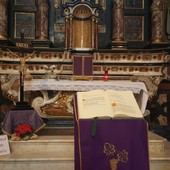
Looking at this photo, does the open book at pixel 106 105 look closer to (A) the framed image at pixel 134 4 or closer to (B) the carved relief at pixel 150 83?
(B) the carved relief at pixel 150 83

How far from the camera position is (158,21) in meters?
8.98

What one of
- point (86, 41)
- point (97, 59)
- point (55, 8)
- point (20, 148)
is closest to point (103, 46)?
point (86, 41)

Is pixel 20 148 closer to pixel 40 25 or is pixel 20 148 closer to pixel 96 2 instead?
pixel 40 25

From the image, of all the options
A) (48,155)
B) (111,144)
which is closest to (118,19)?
(48,155)

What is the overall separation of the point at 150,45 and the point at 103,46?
1.64m

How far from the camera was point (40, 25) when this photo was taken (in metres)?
8.97

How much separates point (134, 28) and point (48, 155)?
681 cm

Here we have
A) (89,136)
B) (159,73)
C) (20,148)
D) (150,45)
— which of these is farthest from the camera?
(150,45)

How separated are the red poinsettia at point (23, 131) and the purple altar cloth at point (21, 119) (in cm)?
13

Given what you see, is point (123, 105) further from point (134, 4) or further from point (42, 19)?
point (134, 4)

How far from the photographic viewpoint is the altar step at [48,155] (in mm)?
3725

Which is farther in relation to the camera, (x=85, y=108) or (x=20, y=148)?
(x=20, y=148)

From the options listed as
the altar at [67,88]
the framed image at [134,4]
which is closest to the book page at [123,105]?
the altar at [67,88]

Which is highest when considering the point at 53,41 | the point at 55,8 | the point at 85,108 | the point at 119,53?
the point at 55,8
